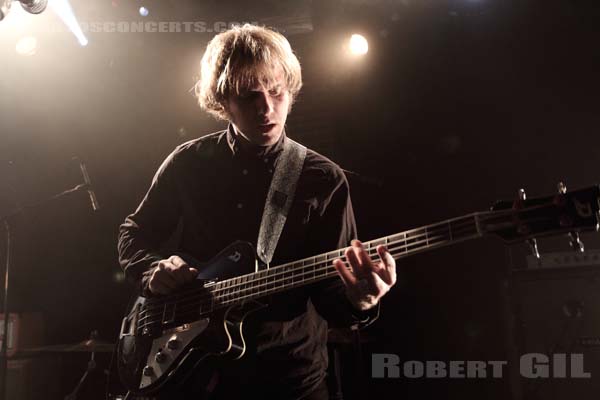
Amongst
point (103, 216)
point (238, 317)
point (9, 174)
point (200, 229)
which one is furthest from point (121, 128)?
point (238, 317)

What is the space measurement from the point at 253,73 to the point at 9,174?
4.13m

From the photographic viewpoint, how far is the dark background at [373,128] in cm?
460

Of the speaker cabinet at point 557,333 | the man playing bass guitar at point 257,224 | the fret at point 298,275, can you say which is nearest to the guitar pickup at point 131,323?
the man playing bass guitar at point 257,224

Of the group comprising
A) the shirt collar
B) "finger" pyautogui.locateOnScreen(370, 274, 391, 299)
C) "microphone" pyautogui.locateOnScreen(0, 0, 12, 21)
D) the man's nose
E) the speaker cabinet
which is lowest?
the speaker cabinet

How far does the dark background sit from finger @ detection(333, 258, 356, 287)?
283 cm

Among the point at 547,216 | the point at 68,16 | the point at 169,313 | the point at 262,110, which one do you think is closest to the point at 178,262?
the point at 169,313

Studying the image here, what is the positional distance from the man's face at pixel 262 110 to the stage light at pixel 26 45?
348 cm

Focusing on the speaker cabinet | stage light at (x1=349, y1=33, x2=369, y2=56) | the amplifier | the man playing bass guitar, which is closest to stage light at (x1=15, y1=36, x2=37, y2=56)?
the amplifier

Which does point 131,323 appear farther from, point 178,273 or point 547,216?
point 547,216

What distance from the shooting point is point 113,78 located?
510cm

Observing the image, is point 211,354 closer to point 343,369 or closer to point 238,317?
point 238,317

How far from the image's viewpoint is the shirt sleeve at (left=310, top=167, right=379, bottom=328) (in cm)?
193

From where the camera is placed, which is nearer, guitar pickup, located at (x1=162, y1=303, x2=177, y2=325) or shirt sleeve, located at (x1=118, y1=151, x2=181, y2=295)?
guitar pickup, located at (x1=162, y1=303, x2=177, y2=325)

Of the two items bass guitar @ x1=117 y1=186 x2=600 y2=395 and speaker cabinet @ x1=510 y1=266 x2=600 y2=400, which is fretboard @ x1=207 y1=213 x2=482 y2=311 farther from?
speaker cabinet @ x1=510 y1=266 x2=600 y2=400
